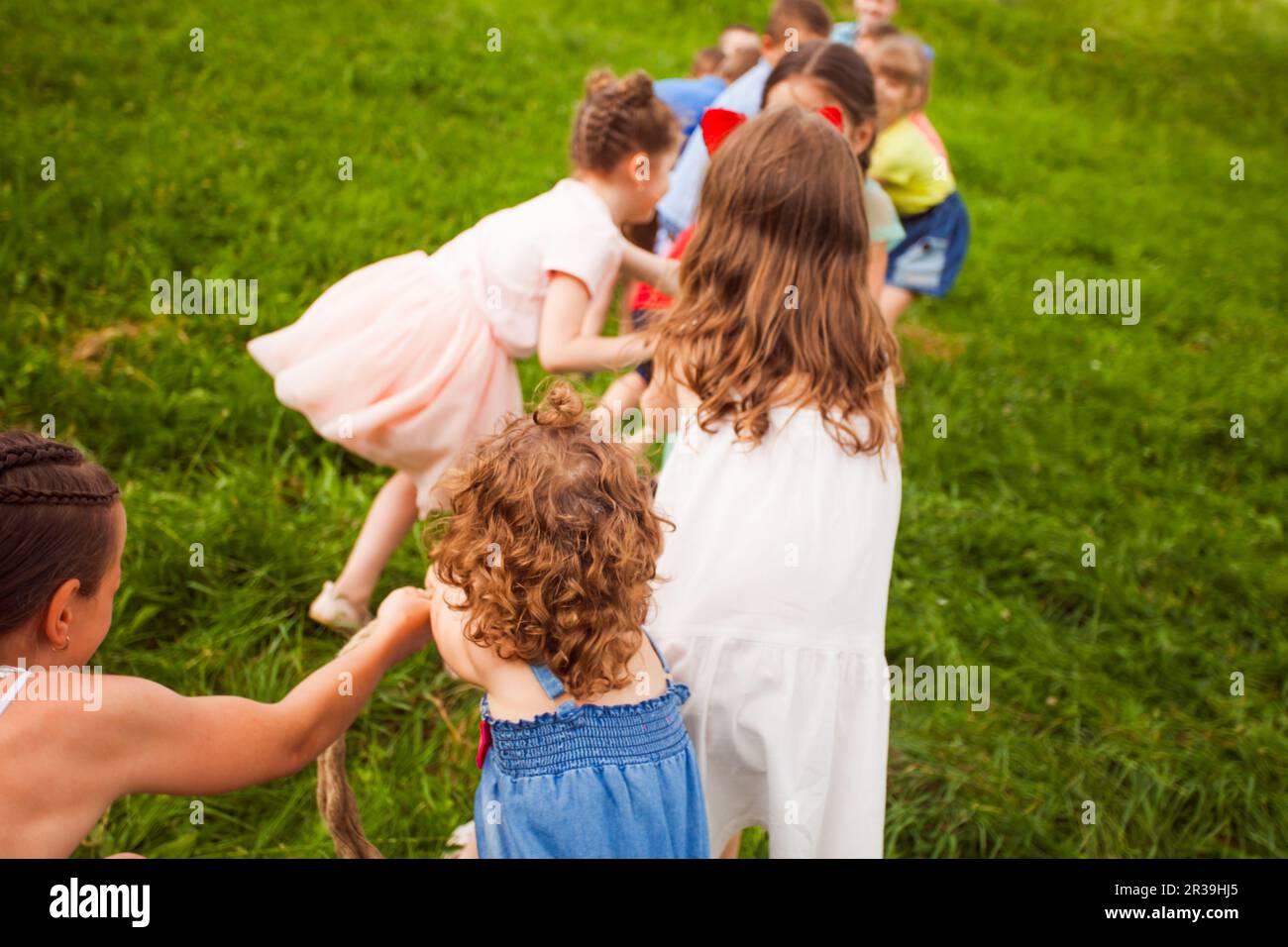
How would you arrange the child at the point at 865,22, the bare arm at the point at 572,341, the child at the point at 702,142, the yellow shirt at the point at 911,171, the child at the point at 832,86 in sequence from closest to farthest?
the bare arm at the point at 572,341
the child at the point at 832,86
the child at the point at 702,142
the yellow shirt at the point at 911,171
the child at the point at 865,22

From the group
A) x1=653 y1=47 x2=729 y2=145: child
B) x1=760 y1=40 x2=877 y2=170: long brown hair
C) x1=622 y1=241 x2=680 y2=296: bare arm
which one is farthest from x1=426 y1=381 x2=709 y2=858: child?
x1=653 y1=47 x2=729 y2=145: child

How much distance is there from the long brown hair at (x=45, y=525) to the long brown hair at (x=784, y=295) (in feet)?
3.71

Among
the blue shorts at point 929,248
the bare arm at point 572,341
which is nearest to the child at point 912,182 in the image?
the blue shorts at point 929,248

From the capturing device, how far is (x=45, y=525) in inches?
58.8

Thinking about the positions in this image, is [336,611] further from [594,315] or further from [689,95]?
[689,95]

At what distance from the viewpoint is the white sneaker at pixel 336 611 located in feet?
9.84

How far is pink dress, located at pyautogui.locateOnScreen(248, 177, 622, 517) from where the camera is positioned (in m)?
2.65

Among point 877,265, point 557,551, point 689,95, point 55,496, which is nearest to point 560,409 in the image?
point 557,551

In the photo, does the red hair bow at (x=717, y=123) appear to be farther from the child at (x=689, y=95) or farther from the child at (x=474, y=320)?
the child at (x=689, y=95)

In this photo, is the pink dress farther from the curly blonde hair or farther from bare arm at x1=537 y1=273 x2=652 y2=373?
the curly blonde hair

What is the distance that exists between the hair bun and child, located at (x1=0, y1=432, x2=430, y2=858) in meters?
0.65

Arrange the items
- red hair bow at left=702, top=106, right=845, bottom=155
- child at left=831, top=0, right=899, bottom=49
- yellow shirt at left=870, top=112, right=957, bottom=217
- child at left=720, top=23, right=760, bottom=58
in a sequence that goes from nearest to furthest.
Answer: red hair bow at left=702, top=106, right=845, bottom=155, yellow shirt at left=870, top=112, right=957, bottom=217, child at left=831, top=0, right=899, bottom=49, child at left=720, top=23, right=760, bottom=58

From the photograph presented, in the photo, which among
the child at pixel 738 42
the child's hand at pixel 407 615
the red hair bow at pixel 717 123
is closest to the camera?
the child's hand at pixel 407 615
